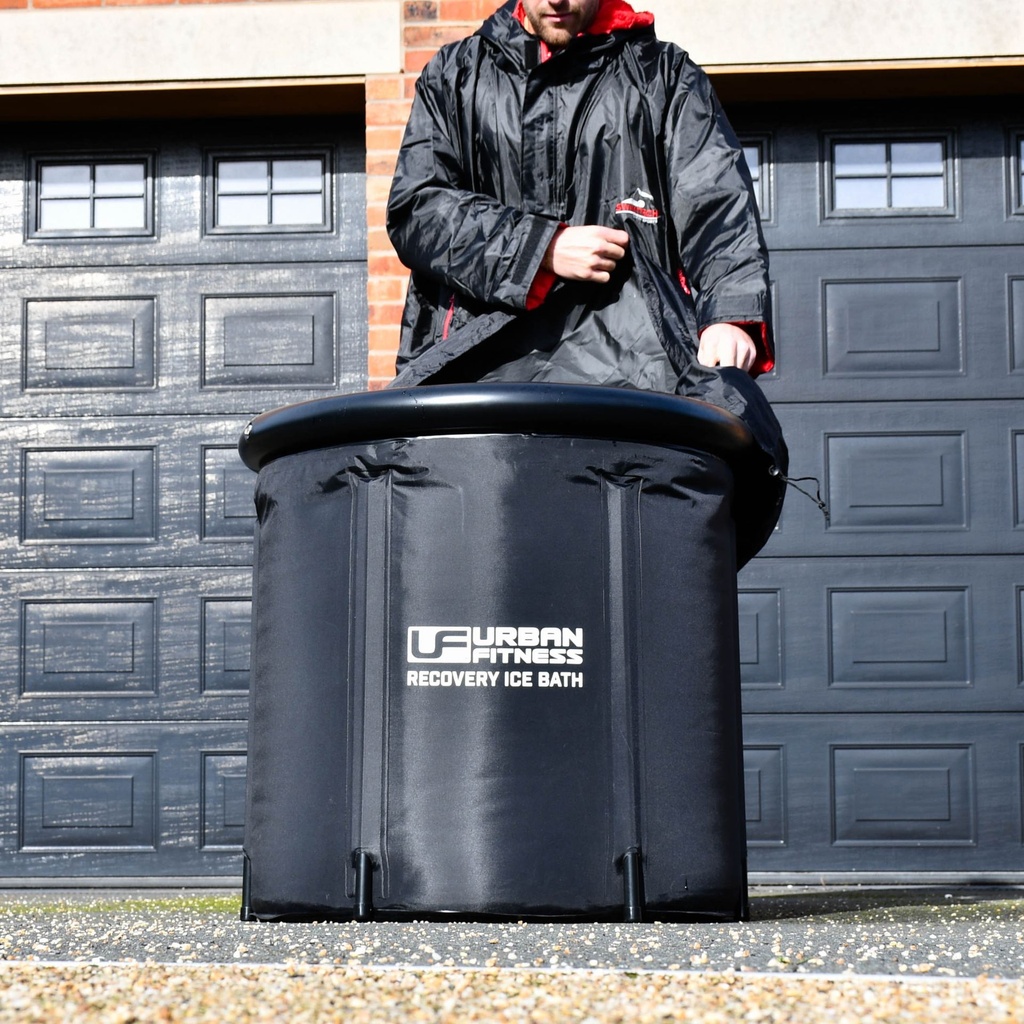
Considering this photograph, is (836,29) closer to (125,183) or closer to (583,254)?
(125,183)

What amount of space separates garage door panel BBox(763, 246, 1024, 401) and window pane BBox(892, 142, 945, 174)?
326 millimetres

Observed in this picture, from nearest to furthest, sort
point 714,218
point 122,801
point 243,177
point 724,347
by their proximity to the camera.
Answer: point 724,347, point 714,218, point 122,801, point 243,177

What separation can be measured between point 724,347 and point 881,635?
3039mm

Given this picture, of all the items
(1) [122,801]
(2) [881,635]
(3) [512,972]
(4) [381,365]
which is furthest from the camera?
(1) [122,801]

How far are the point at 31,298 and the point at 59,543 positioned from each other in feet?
3.15

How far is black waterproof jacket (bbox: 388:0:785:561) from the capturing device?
2.72m

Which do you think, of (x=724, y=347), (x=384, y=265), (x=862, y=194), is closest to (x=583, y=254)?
(x=724, y=347)

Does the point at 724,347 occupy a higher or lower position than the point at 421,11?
lower

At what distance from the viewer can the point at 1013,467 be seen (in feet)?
18.1

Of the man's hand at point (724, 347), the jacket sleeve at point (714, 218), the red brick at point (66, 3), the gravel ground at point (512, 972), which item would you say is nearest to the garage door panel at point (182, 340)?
the red brick at point (66, 3)

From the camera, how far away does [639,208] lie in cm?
280

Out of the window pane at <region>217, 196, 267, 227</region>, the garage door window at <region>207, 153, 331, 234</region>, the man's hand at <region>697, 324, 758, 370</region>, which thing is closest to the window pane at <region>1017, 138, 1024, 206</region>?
the garage door window at <region>207, 153, 331, 234</region>

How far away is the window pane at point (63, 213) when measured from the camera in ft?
19.4

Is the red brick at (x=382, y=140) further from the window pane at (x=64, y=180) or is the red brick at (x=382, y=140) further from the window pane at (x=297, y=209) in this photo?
the window pane at (x=64, y=180)
